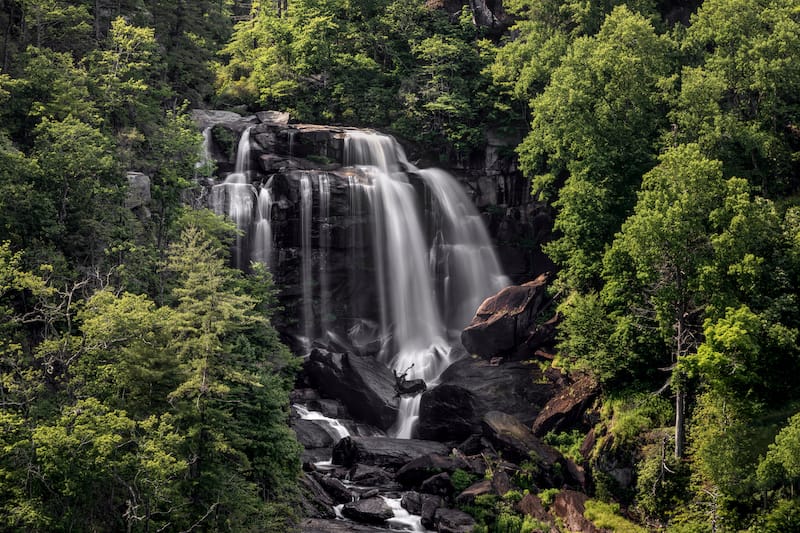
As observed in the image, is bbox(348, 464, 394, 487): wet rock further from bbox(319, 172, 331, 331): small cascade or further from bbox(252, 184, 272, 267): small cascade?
bbox(252, 184, 272, 267): small cascade

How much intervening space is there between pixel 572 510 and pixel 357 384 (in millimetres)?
14694

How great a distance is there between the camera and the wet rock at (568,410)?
38312mm

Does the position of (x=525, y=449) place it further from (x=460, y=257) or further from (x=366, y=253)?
(x=366, y=253)

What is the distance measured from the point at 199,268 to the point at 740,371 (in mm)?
19875

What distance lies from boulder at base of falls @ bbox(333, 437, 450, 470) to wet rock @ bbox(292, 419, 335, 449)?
1.53 m

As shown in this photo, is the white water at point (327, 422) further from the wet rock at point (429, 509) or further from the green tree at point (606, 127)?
the green tree at point (606, 127)

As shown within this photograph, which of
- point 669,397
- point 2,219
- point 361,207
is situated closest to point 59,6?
point 2,219

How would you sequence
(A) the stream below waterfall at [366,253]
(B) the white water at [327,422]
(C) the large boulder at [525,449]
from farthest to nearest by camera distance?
(A) the stream below waterfall at [366,253], (B) the white water at [327,422], (C) the large boulder at [525,449]

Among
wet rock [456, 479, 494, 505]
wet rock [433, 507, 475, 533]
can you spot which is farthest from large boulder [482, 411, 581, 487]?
wet rock [433, 507, 475, 533]

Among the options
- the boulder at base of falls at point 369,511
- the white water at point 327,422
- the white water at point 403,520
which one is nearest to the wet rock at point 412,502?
the white water at point 403,520

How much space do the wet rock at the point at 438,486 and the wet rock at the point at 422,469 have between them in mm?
647

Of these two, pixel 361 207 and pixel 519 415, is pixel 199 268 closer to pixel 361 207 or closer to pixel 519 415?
pixel 519 415

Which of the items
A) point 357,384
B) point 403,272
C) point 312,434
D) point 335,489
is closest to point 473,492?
point 335,489

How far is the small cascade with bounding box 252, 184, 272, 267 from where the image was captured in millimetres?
49688
